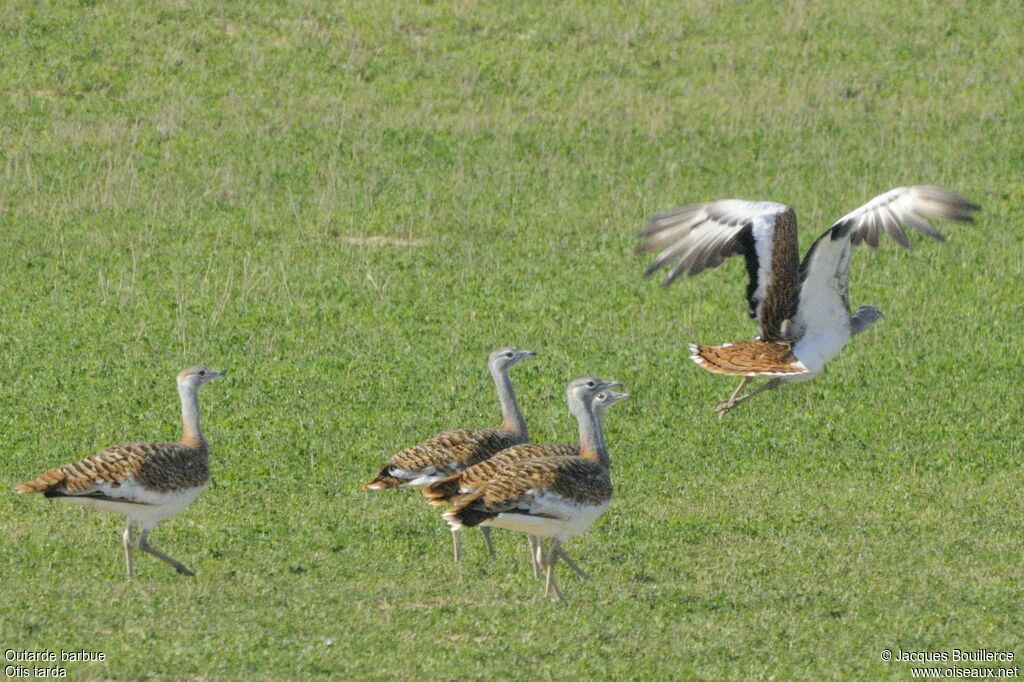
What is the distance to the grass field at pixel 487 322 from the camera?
34.2 ft

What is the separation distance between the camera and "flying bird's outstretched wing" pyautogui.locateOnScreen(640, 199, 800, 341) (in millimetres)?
13367

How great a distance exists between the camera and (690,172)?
79.2 feet

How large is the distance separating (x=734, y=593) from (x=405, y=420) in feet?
17.2

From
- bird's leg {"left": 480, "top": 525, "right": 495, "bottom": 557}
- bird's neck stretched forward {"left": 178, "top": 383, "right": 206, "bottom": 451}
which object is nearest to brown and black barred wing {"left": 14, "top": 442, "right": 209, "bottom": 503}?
bird's neck stretched forward {"left": 178, "top": 383, "right": 206, "bottom": 451}

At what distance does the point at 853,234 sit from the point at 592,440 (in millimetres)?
2829

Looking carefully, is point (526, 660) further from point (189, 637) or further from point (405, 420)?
point (405, 420)

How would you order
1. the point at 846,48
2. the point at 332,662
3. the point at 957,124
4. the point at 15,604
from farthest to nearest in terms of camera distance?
1. the point at 846,48
2. the point at 957,124
3. the point at 15,604
4. the point at 332,662

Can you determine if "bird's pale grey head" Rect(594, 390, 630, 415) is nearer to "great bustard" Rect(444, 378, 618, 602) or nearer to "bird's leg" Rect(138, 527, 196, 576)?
"great bustard" Rect(444, 378, 618, 602)

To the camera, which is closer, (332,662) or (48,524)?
(332,662)

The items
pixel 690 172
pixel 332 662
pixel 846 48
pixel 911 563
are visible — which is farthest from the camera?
pixel 846 48

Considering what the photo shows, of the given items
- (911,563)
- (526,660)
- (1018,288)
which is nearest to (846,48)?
(1018,288)

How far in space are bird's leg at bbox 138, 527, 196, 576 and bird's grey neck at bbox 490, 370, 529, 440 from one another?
291 cm

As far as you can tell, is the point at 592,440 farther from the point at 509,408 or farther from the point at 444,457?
the point at 509,408

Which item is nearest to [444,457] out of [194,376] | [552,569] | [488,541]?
[488,541]
